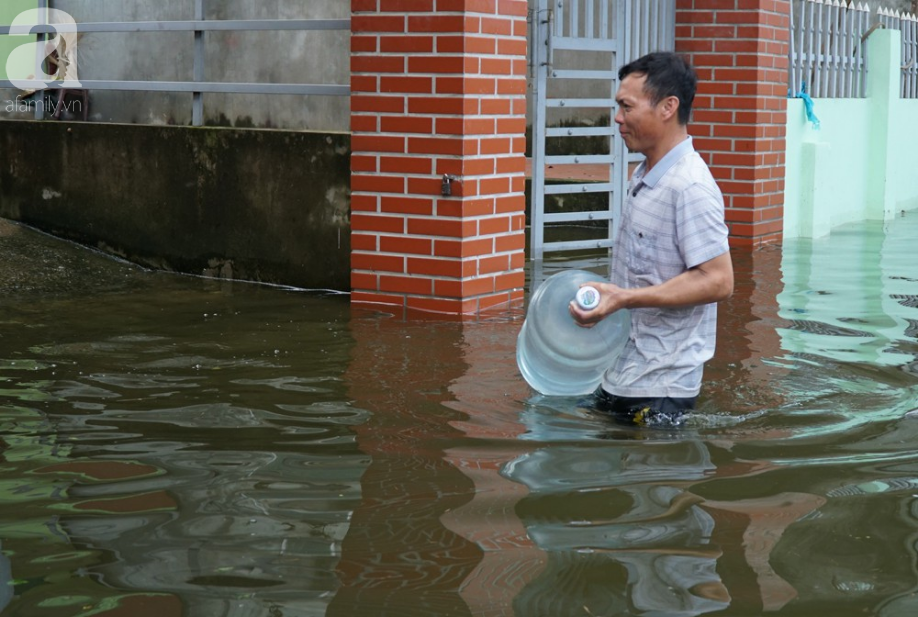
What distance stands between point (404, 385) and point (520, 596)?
8.04 feet

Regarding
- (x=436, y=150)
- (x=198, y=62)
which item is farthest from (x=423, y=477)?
(x=198, y=62)

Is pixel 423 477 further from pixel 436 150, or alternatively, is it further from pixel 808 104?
pixel 808 104

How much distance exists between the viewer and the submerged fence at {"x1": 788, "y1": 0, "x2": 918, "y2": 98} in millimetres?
11969

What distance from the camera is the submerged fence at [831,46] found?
12.0 metres

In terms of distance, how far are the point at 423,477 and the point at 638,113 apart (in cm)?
146

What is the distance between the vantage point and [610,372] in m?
4.86

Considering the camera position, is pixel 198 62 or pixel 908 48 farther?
pixel 908 48

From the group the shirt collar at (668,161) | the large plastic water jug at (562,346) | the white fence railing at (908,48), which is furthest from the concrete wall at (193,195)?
the white fence railing at (908,48)

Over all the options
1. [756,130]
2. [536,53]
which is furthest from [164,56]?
[756,130]

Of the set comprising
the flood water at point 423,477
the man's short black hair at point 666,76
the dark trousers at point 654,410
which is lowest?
the flood water at point 423,477

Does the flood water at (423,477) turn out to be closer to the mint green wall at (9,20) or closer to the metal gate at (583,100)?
the metal gate at (583,100)

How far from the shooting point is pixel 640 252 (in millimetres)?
4680

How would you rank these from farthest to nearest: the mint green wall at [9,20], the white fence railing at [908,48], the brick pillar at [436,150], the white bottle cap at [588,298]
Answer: the white fence railing at [908,48] → the mint green wall at [9,20] → the brick pillar at [436,150] → the white bottle cap at [588,298]

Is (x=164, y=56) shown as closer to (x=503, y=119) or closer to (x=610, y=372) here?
(x=503, y=119)
